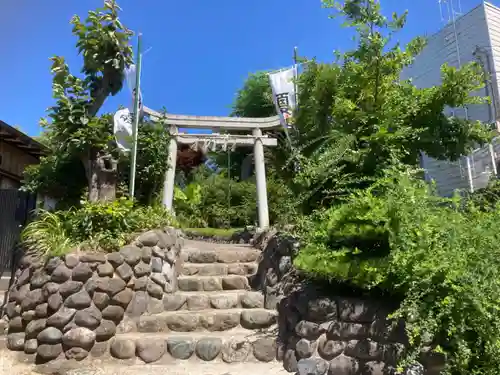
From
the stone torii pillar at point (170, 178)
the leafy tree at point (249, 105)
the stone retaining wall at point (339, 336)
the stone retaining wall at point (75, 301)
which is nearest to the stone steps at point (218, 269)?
the stone retaining wall at point (75, 301)

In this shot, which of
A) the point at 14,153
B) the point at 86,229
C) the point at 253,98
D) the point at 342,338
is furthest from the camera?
the point at 253,98

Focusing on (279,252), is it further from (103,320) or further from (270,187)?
(270,187)

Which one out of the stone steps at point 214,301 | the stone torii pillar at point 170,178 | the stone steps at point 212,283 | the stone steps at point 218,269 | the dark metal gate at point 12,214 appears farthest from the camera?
the stone torii pillar at point 170,178

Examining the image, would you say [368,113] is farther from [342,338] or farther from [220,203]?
[220,203]

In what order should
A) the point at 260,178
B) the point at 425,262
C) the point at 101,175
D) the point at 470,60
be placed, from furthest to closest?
1. the point at 260,178
2. the point at 470,60
3. the point at 101,175
4. the point at 425,262

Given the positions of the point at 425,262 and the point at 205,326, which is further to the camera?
the point at 205,326

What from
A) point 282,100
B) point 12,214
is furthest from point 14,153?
point 282,100

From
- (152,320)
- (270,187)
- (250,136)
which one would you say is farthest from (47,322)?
(270,187)

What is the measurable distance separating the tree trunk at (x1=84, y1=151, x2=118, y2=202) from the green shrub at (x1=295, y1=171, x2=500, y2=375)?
406cm

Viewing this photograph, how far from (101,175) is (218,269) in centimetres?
264

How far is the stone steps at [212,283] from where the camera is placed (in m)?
6.14

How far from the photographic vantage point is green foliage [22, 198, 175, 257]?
17.4 ft

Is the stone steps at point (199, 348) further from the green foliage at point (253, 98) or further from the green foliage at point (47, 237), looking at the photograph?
the green foliage at point (253, 98)

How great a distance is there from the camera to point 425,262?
3299 mm
